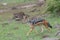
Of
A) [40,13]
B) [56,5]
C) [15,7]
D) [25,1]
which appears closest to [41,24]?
[56,5]

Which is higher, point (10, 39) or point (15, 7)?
point (10, 39)

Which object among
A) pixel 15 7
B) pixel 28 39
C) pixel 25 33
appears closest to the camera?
pixel 28 39

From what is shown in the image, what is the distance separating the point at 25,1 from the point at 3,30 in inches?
415

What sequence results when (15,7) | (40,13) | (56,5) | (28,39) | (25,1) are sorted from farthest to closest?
(25,1)
(15,7)
(40,13)
(56,5)
(28,39)

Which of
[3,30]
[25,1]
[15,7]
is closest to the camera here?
[3,30]

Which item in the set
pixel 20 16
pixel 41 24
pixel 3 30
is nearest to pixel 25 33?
pixel 41 24

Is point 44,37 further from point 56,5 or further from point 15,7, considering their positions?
point 15,7

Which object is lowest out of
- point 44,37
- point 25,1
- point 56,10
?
point 25,1

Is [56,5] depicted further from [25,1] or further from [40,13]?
[25,1]

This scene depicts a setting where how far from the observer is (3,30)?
1364 cm

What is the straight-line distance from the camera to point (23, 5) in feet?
72.8

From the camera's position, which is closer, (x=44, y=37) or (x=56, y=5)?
(x=44, y=37)

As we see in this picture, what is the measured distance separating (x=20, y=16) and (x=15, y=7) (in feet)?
14.5

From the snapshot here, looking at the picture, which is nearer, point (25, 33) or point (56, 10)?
point (25, 33)
